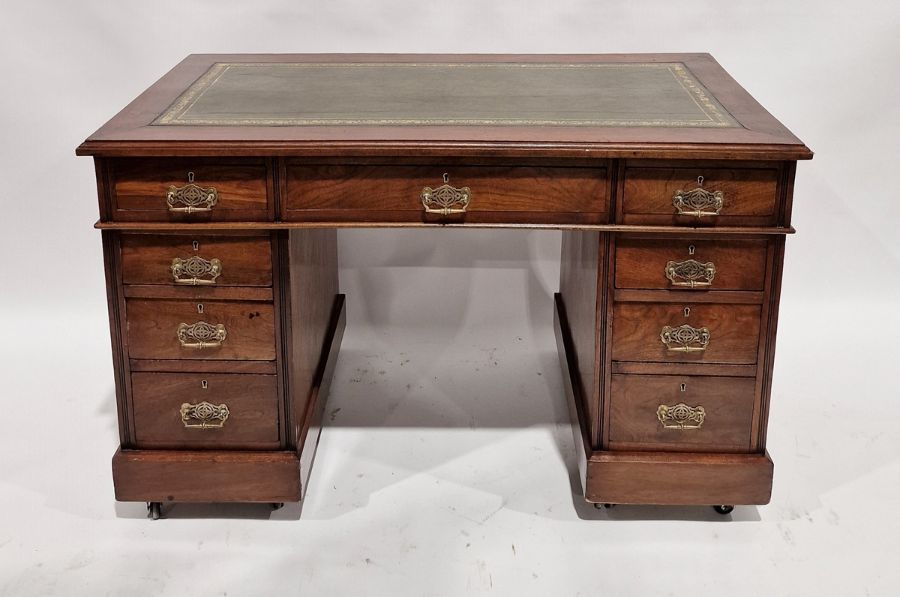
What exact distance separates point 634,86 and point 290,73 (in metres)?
0.81

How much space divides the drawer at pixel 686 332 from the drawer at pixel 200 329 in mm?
721

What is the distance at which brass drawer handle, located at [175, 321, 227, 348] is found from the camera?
98.0 inches

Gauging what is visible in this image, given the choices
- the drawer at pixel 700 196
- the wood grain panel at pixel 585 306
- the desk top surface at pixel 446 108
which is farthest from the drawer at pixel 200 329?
the drawer at pixel 700 196

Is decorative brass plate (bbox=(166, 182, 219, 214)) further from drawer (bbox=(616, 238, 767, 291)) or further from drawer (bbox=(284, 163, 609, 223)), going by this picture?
drawer (bbox=(616, 238, 767, 291))

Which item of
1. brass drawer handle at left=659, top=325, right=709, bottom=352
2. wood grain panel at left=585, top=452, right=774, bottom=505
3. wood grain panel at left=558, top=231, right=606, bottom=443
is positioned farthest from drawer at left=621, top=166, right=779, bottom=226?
wood grain panel at left=585, top=452, right=774, bottom=505

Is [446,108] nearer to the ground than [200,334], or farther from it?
farther from it

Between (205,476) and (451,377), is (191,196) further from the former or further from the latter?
(451,377)

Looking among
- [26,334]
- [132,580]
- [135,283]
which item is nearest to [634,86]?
[135,283]

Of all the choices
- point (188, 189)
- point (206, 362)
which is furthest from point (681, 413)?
point (188, 189)

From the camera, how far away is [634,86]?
2.80 meters

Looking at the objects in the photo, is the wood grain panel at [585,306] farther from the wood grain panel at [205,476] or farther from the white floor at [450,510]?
the wood grain panel at [205,476]

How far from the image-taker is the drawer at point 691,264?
2.42 m

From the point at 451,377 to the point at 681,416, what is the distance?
89 centimetres

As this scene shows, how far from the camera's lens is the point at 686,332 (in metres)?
2.48
